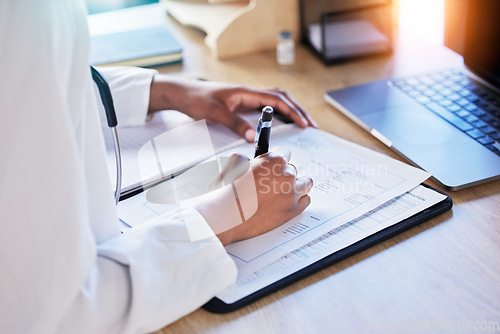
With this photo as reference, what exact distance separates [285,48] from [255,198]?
63cm

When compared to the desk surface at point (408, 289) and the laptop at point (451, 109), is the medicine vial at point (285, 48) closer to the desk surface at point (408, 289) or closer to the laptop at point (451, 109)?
the laptop at point (451, 109)

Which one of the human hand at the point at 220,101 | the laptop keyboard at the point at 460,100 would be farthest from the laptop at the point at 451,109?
the human hand at the point at 220,101

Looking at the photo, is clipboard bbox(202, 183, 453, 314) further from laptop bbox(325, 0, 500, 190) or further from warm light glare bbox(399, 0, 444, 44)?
warm light glare bbox(399, 0, 444, 44)

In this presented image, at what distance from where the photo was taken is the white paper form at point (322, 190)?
0.72 metres

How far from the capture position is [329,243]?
0.71 meters

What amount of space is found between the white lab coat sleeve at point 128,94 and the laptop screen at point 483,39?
26.3 inches

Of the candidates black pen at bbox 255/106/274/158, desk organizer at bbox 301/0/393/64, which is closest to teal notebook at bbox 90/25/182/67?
desk organizer at bbox 301/0/393/64

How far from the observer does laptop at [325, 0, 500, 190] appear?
2.84 feet

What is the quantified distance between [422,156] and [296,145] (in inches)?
8.3

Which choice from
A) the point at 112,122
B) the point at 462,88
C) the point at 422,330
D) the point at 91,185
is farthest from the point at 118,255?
the point at 462,88

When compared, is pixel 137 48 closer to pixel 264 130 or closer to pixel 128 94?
pixel 128 94

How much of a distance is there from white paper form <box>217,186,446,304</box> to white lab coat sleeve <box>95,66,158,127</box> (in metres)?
0.48

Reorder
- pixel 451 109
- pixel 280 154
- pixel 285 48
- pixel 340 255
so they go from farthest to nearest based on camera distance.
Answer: pixel 285 48, pixel 451 109, pixel 280 154, pixel 340 255

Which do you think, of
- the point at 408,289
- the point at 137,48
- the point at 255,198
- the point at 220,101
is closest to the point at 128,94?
the point at 220,101
